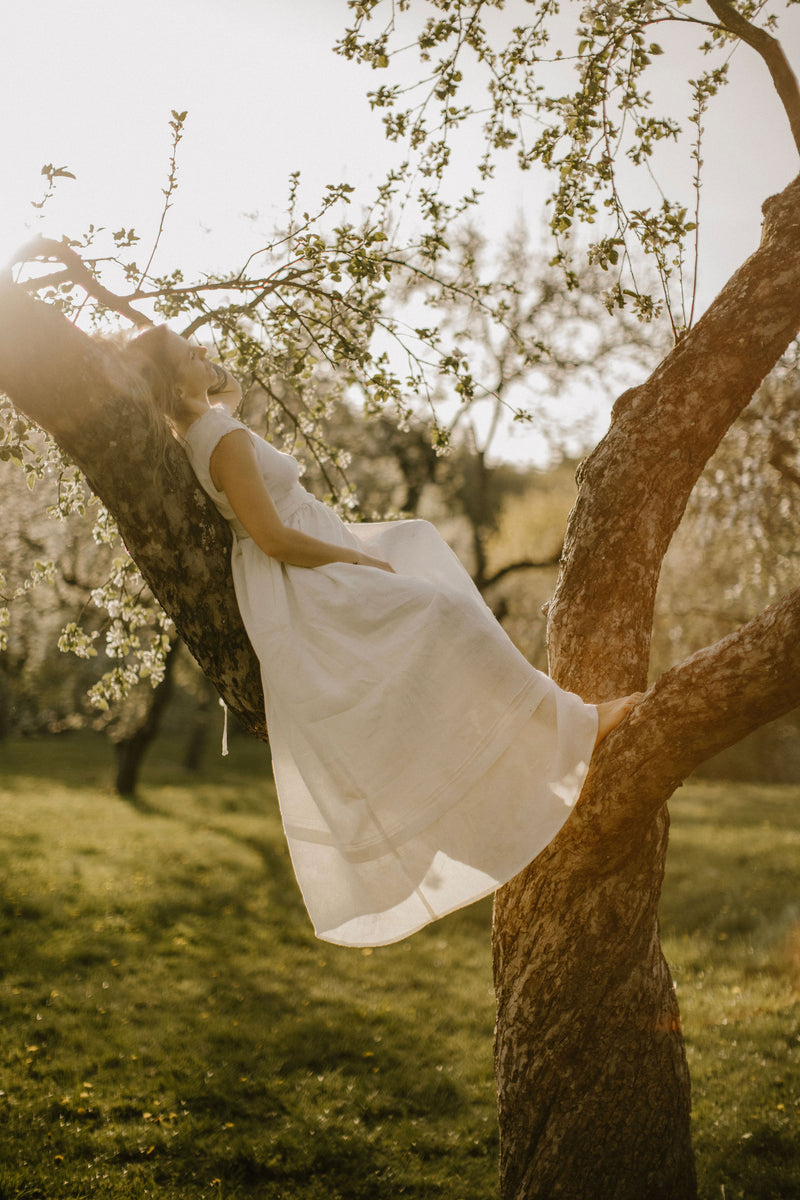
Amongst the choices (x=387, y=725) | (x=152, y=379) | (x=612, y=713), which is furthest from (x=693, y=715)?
(x=152, y=379)

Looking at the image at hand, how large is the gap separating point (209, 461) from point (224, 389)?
0.63 metres

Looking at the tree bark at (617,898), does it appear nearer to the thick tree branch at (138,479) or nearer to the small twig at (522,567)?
the thick tree branch at (138,479)

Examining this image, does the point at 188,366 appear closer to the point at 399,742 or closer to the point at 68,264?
the point at 68,264

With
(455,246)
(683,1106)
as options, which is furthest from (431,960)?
(455,246)

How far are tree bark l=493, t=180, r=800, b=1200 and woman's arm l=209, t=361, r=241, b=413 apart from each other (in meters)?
1.64

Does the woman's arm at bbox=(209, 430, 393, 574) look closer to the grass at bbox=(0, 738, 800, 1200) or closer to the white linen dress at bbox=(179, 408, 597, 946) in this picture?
the white linen dress at bbox=(179, 408, 597, 946)

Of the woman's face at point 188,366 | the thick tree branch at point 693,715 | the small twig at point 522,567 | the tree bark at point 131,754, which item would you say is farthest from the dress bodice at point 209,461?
the tree bark at point 131,754

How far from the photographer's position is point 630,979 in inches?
131

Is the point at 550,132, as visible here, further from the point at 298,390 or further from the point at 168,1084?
the point at 168,1084

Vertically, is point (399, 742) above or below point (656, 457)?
below

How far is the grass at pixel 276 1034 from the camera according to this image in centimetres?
496

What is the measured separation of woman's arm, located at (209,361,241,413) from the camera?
3.78 m

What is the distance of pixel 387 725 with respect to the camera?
306cm

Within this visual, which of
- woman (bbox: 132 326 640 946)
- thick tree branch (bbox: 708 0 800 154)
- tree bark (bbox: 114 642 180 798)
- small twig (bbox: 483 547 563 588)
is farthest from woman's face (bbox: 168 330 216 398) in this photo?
tree bark (bbox: 114 642 180 798)
